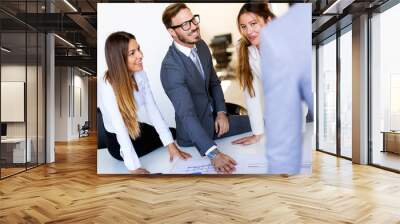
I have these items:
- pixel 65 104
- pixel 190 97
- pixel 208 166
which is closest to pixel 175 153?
pixel 208 166

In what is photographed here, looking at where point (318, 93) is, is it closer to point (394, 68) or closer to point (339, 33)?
point (339, 33)

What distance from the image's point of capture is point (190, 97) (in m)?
6.32

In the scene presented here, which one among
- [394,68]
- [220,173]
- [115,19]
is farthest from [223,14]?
[394,68]

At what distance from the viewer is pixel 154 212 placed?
4301mm

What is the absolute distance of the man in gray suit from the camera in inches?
249

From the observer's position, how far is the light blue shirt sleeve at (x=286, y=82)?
6438mm

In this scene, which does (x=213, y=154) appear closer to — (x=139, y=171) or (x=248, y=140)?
(x=248, y=140)

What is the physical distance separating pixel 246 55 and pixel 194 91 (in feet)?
3.53

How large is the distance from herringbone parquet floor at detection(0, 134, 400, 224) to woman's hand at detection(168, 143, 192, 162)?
375mm

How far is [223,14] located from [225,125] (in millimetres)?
1863

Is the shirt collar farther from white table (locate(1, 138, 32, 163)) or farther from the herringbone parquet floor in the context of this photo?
white table (locate(1, 138, 32, 163))

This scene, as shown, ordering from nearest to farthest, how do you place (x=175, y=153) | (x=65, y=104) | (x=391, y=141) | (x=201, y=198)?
(x=201, y=198) → (x=175, y=153) → (x=391, y=141) → (x=65, y=104)

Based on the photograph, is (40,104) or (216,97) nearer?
(216,97)

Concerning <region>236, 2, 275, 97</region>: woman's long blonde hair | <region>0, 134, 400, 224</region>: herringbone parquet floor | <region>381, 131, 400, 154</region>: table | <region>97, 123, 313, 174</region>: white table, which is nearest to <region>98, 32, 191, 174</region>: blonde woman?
<region>97, 123, 313, 174</region>: white table
